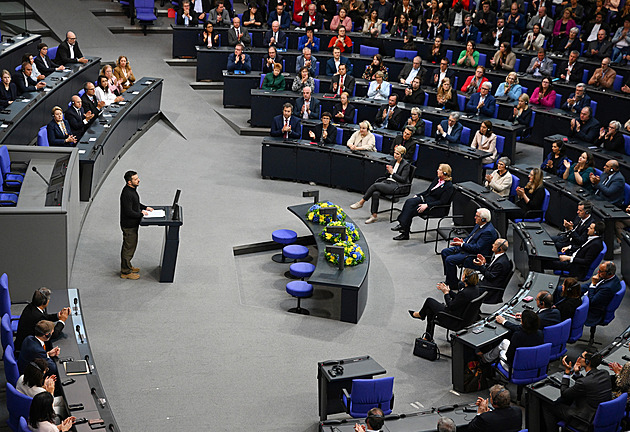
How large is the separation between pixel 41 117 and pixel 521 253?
9.26m

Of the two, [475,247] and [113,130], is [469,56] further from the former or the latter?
[113,130]

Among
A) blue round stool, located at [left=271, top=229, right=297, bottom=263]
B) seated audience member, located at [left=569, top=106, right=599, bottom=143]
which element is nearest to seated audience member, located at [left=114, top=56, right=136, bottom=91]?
blue round stool, located at [left=271, top=229, right=297, bottom=263]

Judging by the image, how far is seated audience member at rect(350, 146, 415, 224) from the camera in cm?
1437

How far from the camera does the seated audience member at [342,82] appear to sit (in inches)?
707

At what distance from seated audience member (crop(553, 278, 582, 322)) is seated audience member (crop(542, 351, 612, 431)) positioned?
161 cm

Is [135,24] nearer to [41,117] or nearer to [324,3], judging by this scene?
[324,3]

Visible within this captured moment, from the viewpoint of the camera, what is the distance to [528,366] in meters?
9.20

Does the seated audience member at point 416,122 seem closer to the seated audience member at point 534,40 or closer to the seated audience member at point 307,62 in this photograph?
the seated audience member at point 307,62

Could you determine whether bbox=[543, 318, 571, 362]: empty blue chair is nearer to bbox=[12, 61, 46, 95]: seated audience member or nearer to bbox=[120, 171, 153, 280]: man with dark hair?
bbox=[120, 171, 153, 280]: man with dark hair

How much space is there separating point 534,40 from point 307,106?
642 centimetres

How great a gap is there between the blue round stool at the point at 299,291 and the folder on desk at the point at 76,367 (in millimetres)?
3603

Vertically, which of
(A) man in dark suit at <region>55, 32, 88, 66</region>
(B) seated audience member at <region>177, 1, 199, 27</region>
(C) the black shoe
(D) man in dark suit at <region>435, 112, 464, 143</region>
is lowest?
(C) the black shoe

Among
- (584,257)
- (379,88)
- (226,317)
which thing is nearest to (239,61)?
(379,88)

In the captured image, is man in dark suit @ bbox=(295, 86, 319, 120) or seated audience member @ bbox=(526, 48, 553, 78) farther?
seated audience member @ bbox=(526, 48, 553, 78)
